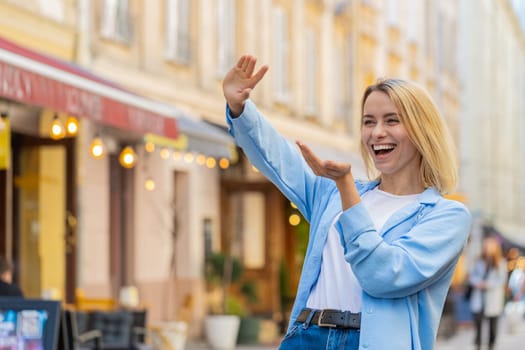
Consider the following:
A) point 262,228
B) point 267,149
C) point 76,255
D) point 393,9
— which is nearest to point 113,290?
point 76,255

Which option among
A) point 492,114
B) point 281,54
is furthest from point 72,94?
point 492,114

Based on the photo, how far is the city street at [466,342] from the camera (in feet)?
59.6

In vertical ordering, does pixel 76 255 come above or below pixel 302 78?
below

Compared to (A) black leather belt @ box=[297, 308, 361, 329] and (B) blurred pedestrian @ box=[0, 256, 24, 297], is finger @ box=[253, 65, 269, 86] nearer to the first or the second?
(A) black leather belt @ box=[297, 308, 361, 329]

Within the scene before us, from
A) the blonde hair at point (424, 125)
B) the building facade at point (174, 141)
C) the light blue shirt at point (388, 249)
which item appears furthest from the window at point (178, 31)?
the blonde hair at point (424, 125)

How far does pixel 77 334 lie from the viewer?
1148cm

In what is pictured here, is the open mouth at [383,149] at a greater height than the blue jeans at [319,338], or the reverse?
the open mouth at [383,149]

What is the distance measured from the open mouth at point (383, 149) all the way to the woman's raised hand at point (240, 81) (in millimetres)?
391

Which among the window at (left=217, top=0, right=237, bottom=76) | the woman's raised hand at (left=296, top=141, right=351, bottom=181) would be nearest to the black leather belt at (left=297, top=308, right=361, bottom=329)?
the woman's raised hand at (left=296, top=141, right=351, bottom=181)

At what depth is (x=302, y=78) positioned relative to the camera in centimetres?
2609

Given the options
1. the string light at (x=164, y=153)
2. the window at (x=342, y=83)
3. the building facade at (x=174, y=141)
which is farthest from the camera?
the window at (x=342, y=83)

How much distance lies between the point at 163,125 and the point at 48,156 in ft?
9.08

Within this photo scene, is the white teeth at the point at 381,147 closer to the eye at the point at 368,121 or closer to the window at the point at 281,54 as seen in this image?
the eye at the point at 368,121

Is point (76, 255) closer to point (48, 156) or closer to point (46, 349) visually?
point (48, 156)
